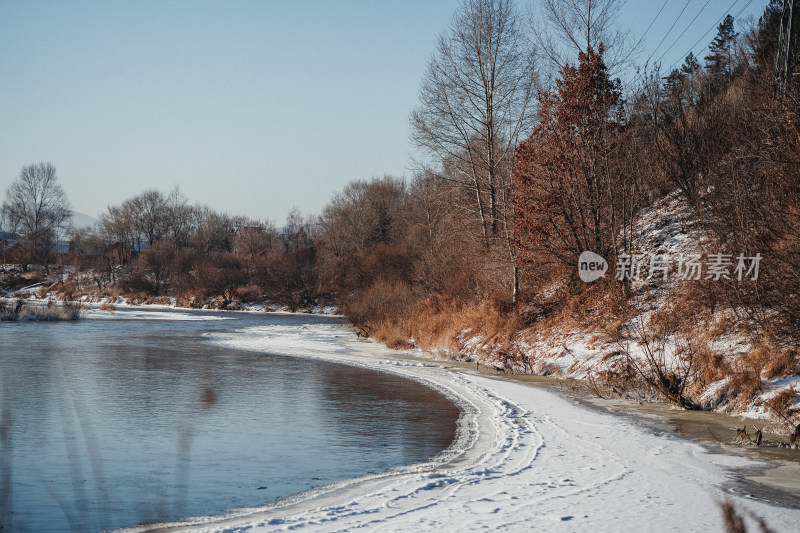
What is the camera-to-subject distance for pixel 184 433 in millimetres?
11211

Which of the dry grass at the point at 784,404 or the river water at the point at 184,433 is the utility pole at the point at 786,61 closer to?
the dry grass at the point at 784,404

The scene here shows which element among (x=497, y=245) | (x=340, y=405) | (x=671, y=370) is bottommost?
(x=340, y=405)

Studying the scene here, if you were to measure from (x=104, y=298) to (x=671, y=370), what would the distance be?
6622cm

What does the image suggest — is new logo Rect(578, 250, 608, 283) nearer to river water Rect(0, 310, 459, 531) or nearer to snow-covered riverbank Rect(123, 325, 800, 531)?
river water Rect(0, 310, 459, 531)

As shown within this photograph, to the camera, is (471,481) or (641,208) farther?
(641,208)

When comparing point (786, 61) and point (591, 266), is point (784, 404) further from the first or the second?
point (591, 266)

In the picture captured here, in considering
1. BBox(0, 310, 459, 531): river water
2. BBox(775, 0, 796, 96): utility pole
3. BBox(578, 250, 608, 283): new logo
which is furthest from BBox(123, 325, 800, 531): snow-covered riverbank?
BBox(578, 250, 608, 283): new logo

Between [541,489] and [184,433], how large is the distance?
6273 millimetres

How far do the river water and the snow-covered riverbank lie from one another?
68cm

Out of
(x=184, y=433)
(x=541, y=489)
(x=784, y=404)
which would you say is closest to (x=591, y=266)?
(x=784, y=404)

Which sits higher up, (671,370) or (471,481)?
(671,370)

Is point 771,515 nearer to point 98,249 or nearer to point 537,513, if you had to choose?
point 537,513

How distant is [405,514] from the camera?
6723 millimetres

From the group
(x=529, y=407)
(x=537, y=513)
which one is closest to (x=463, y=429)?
(x=529, y=407)
